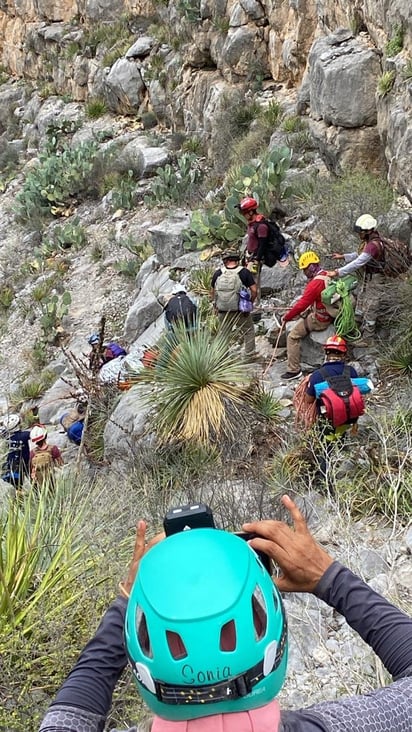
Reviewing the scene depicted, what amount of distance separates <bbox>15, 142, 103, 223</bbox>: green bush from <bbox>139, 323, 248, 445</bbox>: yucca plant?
12.6 meters

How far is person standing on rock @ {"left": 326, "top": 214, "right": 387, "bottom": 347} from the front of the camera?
6.69 metres

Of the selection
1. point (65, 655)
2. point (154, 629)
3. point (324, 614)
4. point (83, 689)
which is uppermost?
point (154, 629)

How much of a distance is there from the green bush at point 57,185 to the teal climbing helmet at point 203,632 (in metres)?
17.6

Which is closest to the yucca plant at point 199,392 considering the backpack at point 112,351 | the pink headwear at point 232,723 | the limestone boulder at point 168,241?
the backpack at point 112,351

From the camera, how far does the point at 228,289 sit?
7.03 meters

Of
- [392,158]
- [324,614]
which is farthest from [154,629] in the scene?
[392,158]

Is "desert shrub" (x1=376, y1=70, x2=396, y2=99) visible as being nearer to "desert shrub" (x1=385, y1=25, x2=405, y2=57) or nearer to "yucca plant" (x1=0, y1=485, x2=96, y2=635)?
"desert shrub" (x1=385, y1=25, x2=405, y2=57)

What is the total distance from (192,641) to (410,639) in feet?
1.99

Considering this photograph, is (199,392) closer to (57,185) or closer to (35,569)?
(35,569)

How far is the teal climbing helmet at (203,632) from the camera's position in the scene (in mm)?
1130

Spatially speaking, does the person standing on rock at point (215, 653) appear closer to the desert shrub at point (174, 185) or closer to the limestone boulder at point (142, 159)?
the desert shrub at point (174, 185)

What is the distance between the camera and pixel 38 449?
6820mm

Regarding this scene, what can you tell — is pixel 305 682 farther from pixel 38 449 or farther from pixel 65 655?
pixel 38 449

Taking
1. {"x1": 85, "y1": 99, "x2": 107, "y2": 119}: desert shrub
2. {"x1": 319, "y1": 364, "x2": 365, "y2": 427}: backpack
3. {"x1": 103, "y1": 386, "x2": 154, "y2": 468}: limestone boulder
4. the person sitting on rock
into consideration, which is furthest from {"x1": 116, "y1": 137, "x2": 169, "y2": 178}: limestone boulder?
{"x1": 319, "y1": 364, "x2": 365, "y2": 427}: backpack
